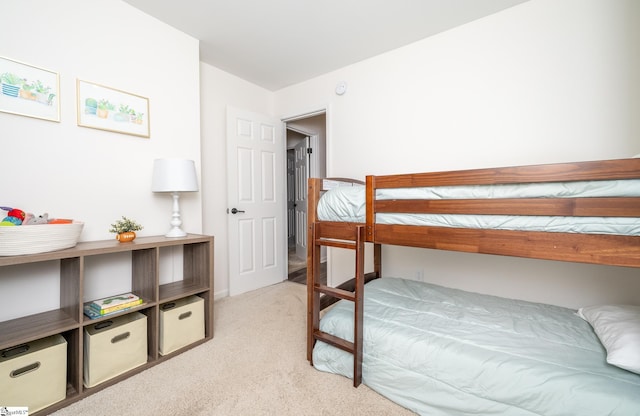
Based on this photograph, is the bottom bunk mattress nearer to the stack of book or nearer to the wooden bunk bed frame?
the wooden bunk bed frame

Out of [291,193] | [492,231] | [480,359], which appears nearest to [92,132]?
[492,231]

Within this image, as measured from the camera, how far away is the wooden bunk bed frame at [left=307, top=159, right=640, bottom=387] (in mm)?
898

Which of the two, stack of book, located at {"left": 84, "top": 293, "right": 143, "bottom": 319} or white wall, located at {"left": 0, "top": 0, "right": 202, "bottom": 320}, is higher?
white wall, located at {"left": 0, "top": 0, "right": 202, "bottom": 320}

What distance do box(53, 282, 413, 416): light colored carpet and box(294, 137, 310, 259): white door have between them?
2.71 meters

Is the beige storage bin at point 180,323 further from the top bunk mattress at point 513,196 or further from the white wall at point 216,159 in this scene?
the top bunk mattress at point 513,196

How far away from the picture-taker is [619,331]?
1.14m

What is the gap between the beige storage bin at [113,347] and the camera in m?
1.47

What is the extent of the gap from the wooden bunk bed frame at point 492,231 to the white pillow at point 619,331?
0.41 m

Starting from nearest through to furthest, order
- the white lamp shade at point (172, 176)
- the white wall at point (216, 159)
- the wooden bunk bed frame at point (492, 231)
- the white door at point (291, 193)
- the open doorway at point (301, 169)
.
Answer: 1. the wooden bunk bed frame at point (492, 231)
2. the white lamp shade at point (172, 176)
3. the white wall at point (216, 159)
4. the open doorway at point (301, 169)
5. the white door at point (291, 193)

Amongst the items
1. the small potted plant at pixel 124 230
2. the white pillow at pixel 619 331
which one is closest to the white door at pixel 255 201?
the small potted plant at pixel 124 230

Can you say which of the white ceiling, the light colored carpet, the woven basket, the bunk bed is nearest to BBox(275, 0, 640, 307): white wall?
the white ceiling

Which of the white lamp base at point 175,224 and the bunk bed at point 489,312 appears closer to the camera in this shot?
the bunk bed at point 489,312

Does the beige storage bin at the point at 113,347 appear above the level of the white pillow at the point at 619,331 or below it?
below

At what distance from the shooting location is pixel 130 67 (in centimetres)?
199
